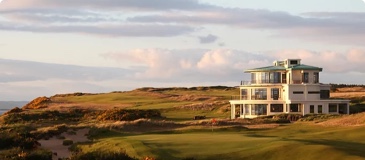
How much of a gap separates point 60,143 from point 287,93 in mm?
34945

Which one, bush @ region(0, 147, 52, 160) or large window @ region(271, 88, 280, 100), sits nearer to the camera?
bush @ region(0, 147, 52, 160)

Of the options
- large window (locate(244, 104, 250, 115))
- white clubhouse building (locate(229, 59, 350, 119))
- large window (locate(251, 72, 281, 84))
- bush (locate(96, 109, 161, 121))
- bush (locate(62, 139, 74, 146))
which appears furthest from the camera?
large window (locate(251, 72, 281, 84))

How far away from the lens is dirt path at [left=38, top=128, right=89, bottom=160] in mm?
36031

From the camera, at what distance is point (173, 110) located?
3546 inches

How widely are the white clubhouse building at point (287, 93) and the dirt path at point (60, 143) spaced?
25.6m

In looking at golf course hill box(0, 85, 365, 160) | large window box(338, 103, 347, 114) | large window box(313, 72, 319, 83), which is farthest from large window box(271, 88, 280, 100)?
large window box(338, 103, 347, 114)

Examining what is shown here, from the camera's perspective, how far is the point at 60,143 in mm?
44094

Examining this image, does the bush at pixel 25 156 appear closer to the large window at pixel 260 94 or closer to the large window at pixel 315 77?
the large window at pixel 260 94

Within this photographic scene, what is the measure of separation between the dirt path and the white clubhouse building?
2556 cm

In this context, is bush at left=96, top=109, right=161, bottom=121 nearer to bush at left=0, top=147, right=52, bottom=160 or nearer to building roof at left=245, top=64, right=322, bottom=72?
building roof at left=245, top=64, right=322, bottom=72

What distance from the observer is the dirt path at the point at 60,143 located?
118 ft

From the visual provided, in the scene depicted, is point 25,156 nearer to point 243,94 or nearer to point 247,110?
point 247,110

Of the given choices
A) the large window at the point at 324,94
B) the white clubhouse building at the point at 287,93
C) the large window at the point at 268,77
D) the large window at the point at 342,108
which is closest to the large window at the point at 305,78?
the white clubhouse building at the point at 287,93

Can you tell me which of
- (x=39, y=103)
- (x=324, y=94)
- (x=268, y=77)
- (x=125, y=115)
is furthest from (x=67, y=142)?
(x=39, y=103)
